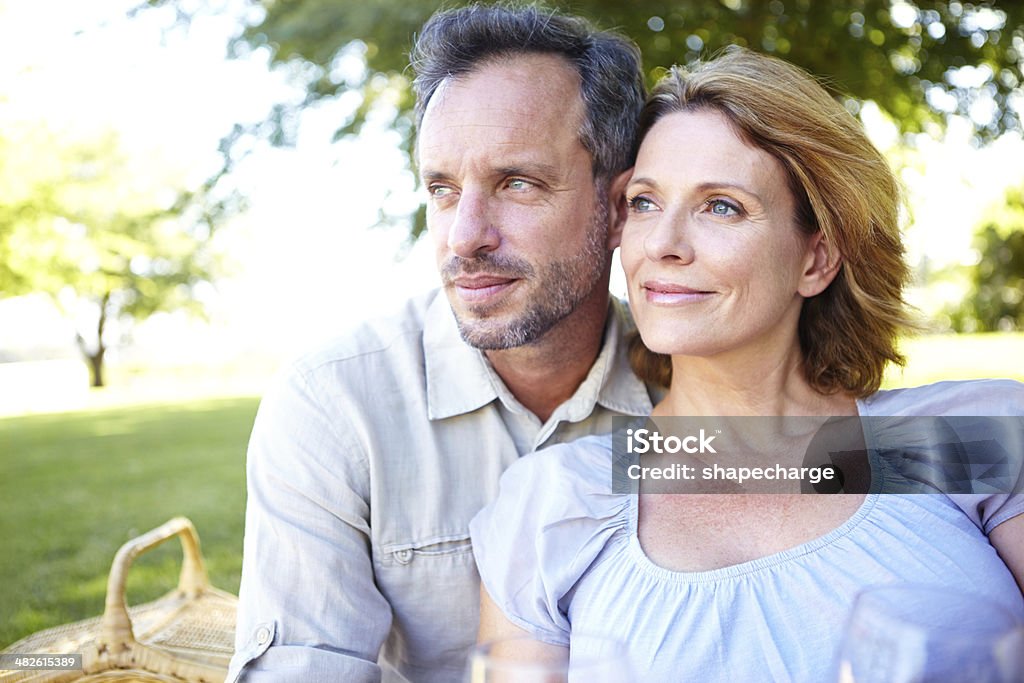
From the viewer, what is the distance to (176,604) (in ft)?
11.2

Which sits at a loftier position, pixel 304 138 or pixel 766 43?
pixel 766 43

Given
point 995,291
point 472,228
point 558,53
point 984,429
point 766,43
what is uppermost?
point 995,291

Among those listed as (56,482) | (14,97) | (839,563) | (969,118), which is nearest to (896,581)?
(839,563)

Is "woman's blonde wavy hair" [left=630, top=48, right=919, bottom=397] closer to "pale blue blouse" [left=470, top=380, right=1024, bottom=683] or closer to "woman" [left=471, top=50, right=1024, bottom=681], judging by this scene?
"woman" [left=471, top=50, right=1024, bottom=681]

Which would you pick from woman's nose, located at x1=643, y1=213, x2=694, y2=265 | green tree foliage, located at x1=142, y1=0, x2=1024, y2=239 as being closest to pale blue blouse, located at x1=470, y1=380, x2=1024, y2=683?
woman's nose, located at x1=643, y1=213, x2=694, y2=265

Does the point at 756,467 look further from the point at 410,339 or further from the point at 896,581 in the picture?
the point at 410,339

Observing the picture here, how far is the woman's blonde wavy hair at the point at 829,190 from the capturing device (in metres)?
2.22

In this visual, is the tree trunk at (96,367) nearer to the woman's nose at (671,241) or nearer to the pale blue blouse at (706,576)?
the pale blue blouse at (706,576)

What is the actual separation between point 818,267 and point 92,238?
2462cm

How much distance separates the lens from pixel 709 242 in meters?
2.17

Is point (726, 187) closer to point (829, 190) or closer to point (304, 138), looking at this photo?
point (829, 190)

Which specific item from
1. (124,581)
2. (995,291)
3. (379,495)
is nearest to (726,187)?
(379,495)

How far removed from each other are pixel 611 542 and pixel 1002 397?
A: 3.51 feet

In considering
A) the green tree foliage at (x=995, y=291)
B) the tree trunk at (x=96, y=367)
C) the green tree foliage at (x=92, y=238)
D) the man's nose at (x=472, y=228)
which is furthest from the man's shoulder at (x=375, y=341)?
the tree trunk at (x=96, y=367)
